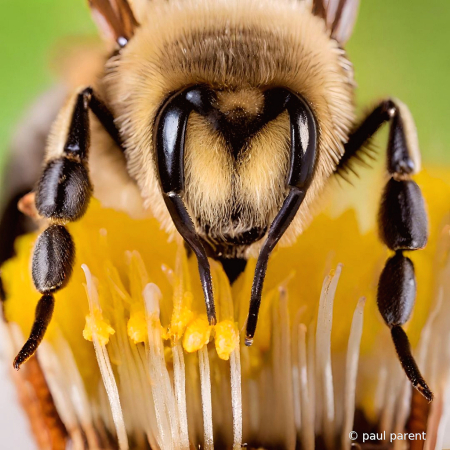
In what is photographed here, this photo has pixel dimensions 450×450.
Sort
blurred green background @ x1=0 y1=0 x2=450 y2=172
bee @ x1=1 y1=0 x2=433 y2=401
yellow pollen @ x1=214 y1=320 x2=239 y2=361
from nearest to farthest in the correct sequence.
A: bee @ x1=1 y1=0 x2=433 y2=401
yellow pollen @ x1=214 y1=320 x2=239 y2=361
blurred green background @ x1=0 y1=0 x2=450 y2=172

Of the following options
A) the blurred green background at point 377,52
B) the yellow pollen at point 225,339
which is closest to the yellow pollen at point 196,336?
the yellow pollen at point 225,339

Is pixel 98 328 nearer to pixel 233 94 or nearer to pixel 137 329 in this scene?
pixel 137 329

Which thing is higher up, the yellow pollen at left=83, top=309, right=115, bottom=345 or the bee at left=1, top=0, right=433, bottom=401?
the bee at left=1, top=0, right=433, bottom=401

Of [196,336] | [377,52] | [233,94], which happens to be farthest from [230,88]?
[377,52]

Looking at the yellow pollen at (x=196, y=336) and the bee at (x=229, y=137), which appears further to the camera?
the yellow pollen at (x=196, y=336)

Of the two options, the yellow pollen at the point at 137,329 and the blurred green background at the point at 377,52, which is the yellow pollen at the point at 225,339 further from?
the blurred green background at the point at 377,52

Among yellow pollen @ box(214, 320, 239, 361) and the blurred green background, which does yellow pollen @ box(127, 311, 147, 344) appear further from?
the blurred green background

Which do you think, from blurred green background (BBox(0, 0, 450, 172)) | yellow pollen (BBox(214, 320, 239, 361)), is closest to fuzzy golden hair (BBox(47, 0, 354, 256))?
yellow pollen (BBox(214, 320, 239, 361))

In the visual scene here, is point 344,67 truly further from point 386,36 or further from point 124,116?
point 386,36
